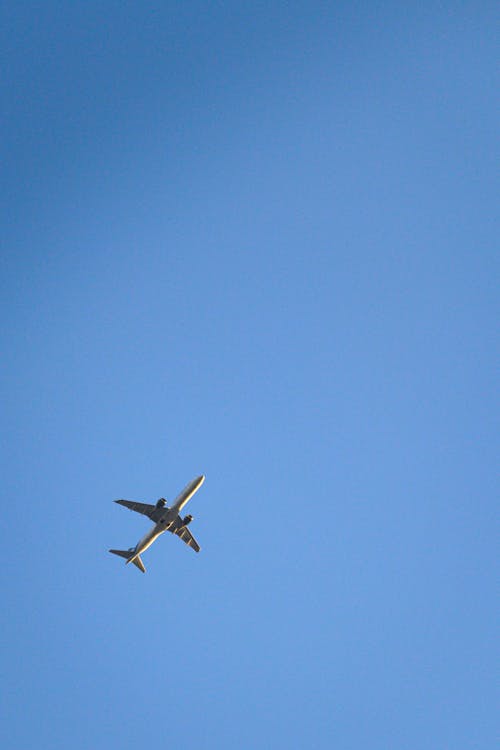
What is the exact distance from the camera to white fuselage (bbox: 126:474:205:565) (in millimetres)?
110375

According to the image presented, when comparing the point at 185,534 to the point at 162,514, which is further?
the point at 185,534

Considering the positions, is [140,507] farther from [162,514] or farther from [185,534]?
[185,534]

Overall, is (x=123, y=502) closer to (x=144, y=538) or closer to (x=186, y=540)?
(x=144, y=538)

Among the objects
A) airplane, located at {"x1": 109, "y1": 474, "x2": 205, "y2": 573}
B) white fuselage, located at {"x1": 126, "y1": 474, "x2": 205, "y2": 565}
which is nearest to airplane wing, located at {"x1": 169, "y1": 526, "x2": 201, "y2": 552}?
airplane, located at {"x1": 109, "y1": 474, "x2": 205, "y2": 573}

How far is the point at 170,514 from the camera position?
112750 mm

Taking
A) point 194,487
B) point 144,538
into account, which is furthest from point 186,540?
point 194,487

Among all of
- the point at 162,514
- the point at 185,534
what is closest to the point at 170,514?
the point at 162,514

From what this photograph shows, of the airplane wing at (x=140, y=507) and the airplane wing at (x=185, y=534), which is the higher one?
the airplane wing at (x=185, y=534)

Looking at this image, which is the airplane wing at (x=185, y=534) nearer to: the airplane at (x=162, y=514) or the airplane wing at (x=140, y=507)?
→ the airplane at (x=162, y=514)

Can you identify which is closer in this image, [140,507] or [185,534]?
[140,507]

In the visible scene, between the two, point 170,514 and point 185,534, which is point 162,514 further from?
point 185,534

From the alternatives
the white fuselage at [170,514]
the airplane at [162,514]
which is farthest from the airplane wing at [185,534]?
the white fuselage at [170,514]

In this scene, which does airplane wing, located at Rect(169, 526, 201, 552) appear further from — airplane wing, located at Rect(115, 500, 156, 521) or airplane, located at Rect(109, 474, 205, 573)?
airplane wing, located at Rect(115, 500, 156, 521)

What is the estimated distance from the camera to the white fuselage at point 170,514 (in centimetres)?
11038
